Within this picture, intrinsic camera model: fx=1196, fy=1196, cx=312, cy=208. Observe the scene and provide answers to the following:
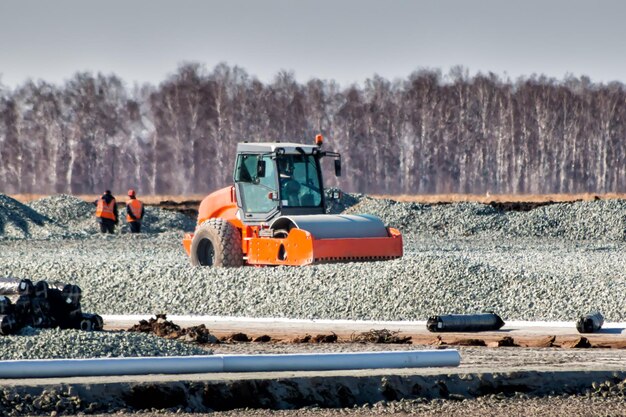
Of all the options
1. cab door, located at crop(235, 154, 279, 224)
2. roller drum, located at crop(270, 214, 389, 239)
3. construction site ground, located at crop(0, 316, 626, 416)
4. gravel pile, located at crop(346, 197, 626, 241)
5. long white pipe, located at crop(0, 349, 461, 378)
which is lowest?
construction site ground, located at crop(0, 316, 626, 416)

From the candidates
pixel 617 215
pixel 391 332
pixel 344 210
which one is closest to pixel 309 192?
pixel 391 332

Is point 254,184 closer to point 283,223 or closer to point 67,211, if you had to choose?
point 283,223

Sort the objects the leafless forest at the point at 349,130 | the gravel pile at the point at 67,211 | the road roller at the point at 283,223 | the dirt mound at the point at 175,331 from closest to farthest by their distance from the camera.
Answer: the dirt mound at the point at 175,331 → the road roller at the point at 283,223 → the gravel pile at the point at 67,211 → the leafless forest at the point at 349,130

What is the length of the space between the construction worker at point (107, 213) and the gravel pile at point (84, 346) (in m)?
22.8

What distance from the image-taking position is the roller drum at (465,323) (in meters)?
13.9

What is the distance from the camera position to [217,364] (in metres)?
8.89

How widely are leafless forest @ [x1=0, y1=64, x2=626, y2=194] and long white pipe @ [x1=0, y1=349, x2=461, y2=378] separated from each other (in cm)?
6553

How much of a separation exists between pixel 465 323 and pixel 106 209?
2022cm

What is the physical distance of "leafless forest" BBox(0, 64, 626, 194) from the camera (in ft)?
248

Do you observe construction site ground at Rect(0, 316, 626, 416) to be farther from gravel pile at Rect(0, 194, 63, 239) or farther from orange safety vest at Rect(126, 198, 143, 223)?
gravel pile at Rect(0, 194, 63, 239)

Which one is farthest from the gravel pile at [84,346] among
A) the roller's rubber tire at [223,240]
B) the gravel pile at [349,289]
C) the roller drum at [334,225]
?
the roller's rubber tire at [223,240]

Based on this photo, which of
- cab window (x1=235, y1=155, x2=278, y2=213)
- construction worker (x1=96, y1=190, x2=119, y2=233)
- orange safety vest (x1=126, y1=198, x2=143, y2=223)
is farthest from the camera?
construction worker (x1=96, y1=190, x2=119, y2=233)

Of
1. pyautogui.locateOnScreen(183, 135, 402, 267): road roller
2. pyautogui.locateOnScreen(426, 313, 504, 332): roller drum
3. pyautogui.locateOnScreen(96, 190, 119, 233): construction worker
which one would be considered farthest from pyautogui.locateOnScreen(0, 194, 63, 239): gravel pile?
pyautogui.locateOnScreen(426, 313, 504, 332): roller drum

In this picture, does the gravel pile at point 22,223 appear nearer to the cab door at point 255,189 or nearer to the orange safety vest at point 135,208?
the orange safety vest at point 135,208
